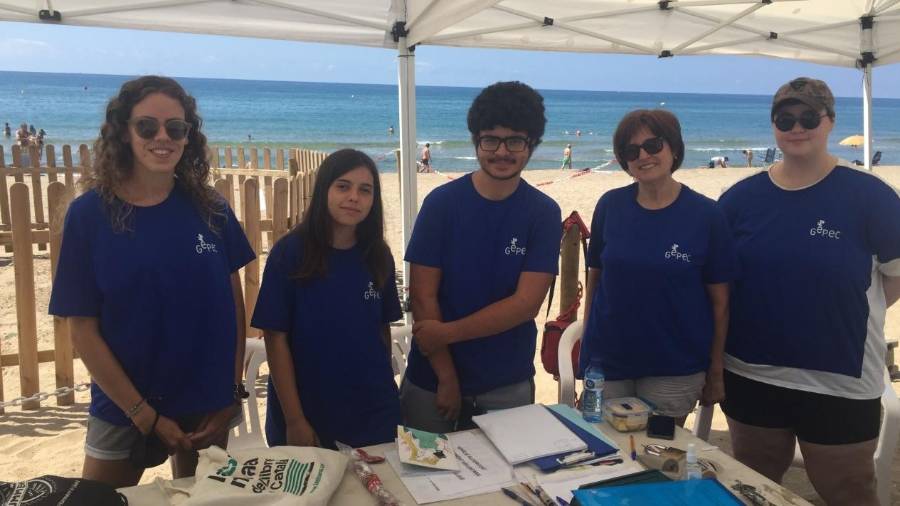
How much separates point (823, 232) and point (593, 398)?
3.32 ft

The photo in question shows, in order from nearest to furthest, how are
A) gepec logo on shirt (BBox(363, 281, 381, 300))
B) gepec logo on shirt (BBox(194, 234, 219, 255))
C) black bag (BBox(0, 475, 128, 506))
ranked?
1. black bag (BBox(0, 475, 128, 506))
2. gepec logo on shirt (BBox(194, 234, 219, 255))
3. gepec logo on shirt (BBox(363, 281, 381, 300))

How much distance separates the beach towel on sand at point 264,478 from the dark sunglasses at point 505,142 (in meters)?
1.13

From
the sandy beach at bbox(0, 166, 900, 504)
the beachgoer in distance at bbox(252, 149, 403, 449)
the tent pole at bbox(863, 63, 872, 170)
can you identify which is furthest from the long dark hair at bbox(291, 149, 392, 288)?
the tent pole at bbox(863, 63, 872, 170)

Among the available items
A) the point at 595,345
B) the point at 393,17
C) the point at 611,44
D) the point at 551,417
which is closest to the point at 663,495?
the point at 551,417

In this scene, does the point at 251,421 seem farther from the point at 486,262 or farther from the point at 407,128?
the point at 407,128

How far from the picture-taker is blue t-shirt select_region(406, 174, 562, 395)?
2260mm

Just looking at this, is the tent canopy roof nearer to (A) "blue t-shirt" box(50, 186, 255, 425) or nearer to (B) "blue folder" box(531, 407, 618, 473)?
(A) "blue t-shirt" box(50, 186, 255, 425)

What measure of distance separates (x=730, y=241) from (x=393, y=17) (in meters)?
2.79

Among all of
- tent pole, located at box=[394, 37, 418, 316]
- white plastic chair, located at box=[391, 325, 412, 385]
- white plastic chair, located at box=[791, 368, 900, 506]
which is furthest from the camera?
tent pole, located at box=[394, 37, 418, 316]

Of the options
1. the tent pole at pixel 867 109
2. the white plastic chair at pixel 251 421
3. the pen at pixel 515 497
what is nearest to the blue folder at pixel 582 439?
the pen at pixel 515 497

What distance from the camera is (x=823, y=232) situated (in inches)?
89.8

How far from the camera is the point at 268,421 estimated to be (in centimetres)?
229

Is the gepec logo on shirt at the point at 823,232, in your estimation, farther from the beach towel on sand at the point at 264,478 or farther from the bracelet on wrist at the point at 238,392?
the bracelet on wrist at the point at 238,392

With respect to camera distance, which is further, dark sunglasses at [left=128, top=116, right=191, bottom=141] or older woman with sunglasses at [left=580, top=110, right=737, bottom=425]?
older woman with sunglasses at [left=580, top=110, right=737, bottom=425]
